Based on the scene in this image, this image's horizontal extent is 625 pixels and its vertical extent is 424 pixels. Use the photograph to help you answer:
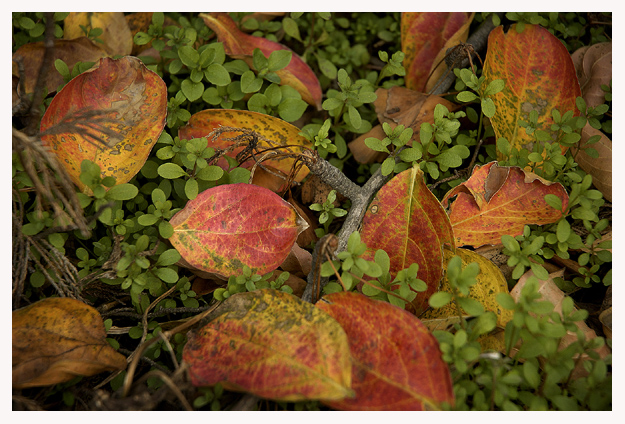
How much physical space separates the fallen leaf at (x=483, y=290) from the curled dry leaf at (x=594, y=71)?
2.57 feet

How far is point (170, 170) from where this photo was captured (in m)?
1.39

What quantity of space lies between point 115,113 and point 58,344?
68cm

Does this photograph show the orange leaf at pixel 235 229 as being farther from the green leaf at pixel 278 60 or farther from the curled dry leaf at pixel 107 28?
the curled dry leaf at pixel 107 28

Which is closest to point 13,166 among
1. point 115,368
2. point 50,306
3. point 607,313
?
point 50,306

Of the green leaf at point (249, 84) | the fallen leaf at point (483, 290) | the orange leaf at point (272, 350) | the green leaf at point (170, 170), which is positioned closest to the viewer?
the orange leaf at point (272, 350)

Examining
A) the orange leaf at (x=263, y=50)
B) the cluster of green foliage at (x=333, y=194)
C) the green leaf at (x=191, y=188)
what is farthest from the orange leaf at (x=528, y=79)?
the green leaf at (x=191, y=188)

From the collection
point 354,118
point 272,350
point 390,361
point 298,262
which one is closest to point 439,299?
point 390,361

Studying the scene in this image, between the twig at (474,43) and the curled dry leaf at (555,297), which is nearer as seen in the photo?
the curled dry leaf at (555,297)

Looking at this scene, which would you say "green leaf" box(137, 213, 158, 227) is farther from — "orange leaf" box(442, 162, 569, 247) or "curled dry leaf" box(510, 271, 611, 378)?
"curled dry leaf" box(510, 271, 611, 378)

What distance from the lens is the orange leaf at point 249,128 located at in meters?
1.53

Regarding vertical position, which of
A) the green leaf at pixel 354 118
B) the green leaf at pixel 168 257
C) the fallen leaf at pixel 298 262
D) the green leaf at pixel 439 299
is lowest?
the fallen leaf at pixel 298 262

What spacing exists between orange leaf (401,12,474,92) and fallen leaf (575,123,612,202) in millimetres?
567

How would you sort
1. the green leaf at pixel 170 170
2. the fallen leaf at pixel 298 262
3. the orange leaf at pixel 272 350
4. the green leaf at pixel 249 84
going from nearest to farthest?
the orange leaf at pixel 272 350, the green leaf at pixel 170 170, the fallen leaf at pixel 298 262, the green leaf at pixel 249 84

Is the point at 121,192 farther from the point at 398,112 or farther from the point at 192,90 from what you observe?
the point at 398,112
